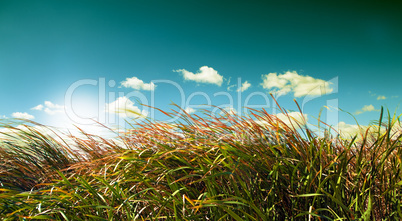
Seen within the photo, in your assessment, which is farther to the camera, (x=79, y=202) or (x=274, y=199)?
(x=79, y=202)

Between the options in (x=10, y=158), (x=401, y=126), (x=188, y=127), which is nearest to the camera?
(x=188, y=127)

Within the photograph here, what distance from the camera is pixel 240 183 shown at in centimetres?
178

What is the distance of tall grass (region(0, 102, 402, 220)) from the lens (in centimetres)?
178

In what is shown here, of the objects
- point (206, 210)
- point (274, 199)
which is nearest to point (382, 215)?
point (274, 199)

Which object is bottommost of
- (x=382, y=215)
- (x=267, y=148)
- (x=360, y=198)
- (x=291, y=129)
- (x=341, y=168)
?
(x=382, y=215)

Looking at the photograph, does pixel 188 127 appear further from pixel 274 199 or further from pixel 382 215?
pixel 382 215

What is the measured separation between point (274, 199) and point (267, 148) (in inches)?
13.9

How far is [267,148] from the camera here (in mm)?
2082

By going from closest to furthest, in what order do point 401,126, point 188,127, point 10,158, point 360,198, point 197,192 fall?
point 360,198 < point 197,192 < point 188,127 < point 10,158 < point 401,126

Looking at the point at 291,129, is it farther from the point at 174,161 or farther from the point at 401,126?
the point at 401,126

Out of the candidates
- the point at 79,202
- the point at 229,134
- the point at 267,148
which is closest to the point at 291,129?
the point at 267,148

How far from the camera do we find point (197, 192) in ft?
6.64

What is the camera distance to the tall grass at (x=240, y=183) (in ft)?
5.83

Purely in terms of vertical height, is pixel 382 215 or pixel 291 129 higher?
pixel 291 129
